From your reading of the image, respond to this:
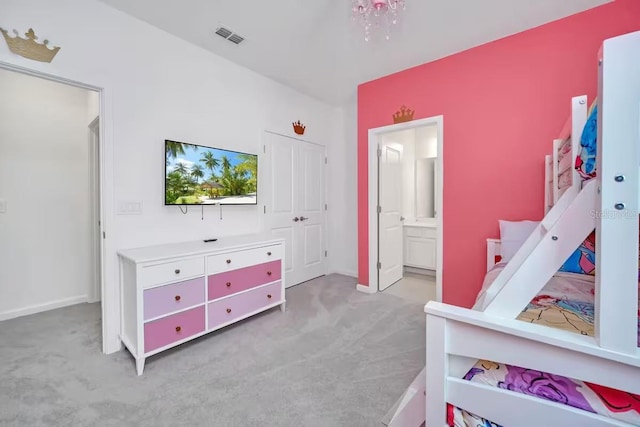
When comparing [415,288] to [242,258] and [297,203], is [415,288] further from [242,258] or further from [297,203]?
[242,258]

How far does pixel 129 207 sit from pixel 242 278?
107 cm

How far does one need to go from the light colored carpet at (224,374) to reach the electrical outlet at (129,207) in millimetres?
1059

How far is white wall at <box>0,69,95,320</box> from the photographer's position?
2.56 meters

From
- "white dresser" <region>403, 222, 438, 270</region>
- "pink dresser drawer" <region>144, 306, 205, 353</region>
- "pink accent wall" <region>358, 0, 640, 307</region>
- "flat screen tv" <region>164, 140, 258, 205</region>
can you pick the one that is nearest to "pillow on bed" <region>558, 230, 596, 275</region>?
"pink accent wall" <region>358, 0, 640, 307</region>

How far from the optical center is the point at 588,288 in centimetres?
143

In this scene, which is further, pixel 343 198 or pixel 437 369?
pixel 343 198

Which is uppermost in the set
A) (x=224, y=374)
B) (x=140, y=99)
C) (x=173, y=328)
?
(x=140, y=99)

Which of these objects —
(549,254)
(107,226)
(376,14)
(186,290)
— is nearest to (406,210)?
(376,14)

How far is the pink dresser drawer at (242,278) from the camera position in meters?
2.17

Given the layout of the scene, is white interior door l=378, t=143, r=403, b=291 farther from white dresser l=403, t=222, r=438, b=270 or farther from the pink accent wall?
the pink accent wall

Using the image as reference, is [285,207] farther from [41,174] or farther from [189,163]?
[41,174]

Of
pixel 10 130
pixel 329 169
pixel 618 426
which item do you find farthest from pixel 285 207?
pixel 618 426

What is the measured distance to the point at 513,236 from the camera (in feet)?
7.26

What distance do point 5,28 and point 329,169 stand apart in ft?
10.8
